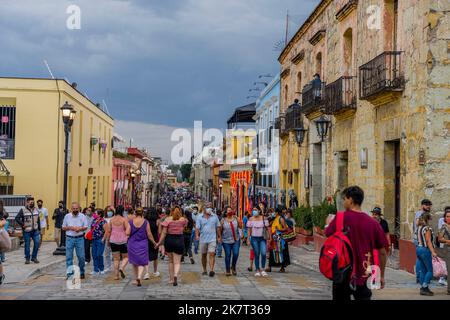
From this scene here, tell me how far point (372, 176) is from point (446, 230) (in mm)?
5580

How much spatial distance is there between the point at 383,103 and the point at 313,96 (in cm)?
657

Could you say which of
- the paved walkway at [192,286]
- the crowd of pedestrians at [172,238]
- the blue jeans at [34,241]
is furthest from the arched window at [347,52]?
the blue jeans at [34,241]

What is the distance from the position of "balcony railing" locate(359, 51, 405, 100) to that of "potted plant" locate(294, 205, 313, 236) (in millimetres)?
6910

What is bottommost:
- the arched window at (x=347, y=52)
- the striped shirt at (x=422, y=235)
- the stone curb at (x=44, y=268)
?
the stone curb at (x=44, y=268)

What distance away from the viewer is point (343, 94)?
17359 mm

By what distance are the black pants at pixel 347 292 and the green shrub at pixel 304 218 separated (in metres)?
14.1

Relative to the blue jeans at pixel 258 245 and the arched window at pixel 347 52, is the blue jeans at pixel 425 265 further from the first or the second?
the arched window at pixel 347 52

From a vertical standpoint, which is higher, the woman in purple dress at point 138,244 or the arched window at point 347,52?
the arched window at point 347,52

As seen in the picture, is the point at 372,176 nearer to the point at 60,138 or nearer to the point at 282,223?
the point at 282,223

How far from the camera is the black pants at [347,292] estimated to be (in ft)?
19.8

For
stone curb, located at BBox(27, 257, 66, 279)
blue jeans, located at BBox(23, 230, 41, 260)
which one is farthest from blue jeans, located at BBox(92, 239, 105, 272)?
blue jeans, located at BBox(23, 230, 41, 260)

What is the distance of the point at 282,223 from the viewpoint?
13641 mm

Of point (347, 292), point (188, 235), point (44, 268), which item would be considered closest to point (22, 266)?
point (44, 268)

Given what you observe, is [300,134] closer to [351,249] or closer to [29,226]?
[29,226]
